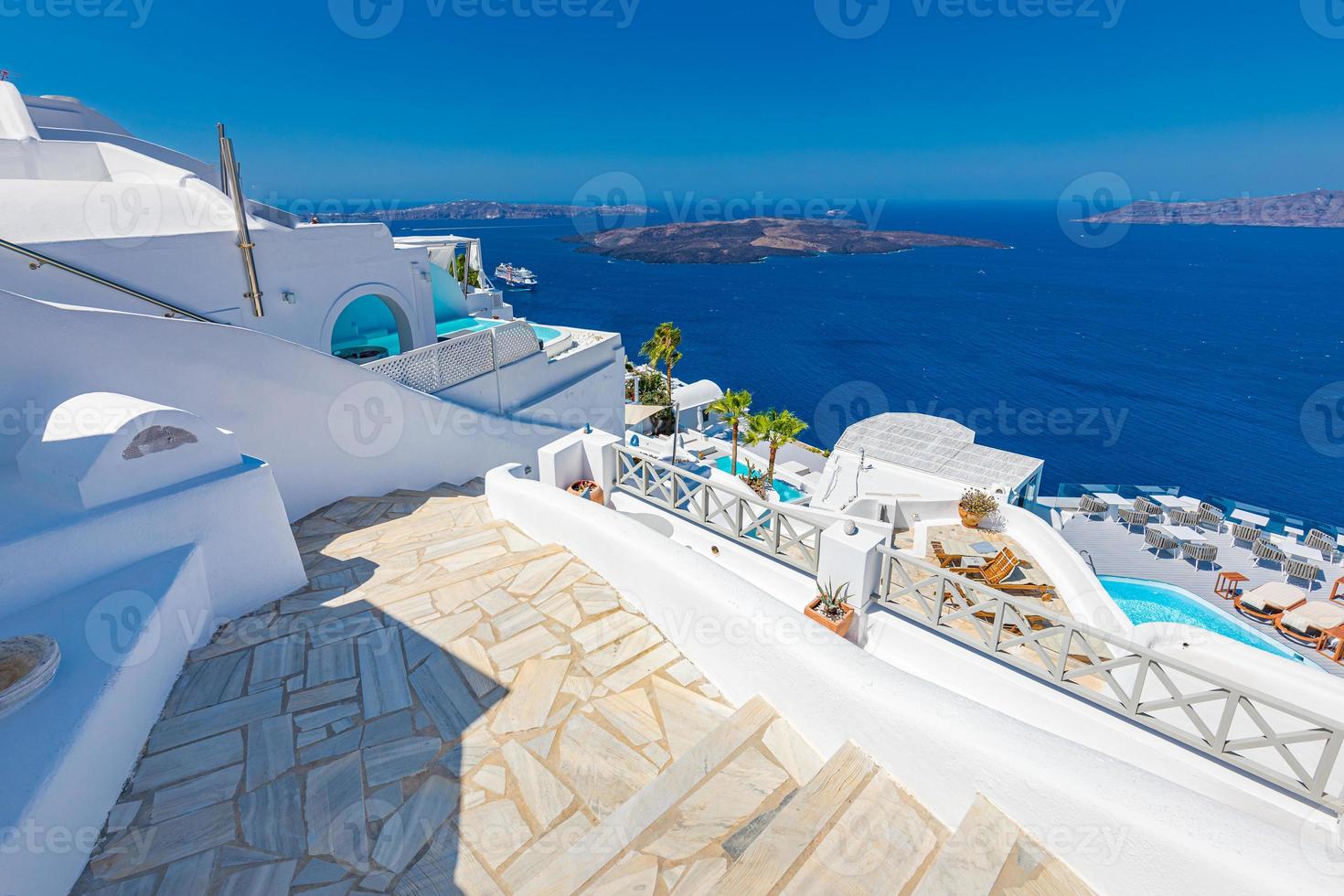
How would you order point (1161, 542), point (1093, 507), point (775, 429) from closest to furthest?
point (1161, 542)
point (1093, 507)
point (775, 429)

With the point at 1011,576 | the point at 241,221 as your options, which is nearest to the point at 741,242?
the point at 1011,576

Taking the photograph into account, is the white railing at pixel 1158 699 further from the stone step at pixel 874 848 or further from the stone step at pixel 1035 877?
the stone step at pixel 874 848

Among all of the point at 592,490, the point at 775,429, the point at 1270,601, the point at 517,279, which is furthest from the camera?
the point at 517,279

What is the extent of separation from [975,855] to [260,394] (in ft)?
27.7

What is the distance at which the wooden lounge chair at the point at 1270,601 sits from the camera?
612 inches

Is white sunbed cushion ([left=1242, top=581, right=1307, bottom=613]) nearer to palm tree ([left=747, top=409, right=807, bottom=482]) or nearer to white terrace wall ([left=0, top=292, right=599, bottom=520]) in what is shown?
palm tree ([left=747, top=409, right=807, bottom=482])

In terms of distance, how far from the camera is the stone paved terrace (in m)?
3.24

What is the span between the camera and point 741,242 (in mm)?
159250

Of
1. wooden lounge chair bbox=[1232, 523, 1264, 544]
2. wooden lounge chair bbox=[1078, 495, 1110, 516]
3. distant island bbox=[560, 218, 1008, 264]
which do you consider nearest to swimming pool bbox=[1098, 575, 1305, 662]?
wooden lounge chair bbox=[1078, 495, 1110, 516]

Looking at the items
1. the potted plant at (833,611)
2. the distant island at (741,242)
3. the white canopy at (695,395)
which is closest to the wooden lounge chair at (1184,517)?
the potted plant at (833,611)

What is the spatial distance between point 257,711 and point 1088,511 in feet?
81.3

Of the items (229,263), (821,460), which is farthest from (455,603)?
(821,460)

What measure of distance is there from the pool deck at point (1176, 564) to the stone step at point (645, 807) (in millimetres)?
18045

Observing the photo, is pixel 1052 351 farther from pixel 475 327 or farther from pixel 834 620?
pixel 834 620
